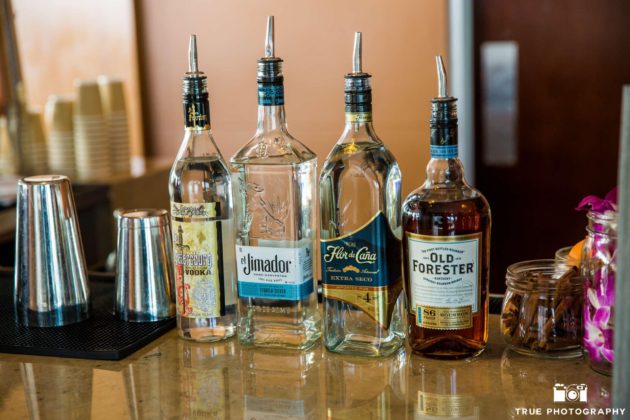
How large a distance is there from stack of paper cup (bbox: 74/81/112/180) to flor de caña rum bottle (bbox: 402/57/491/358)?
1921 mm

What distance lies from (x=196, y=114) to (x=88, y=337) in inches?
11.4

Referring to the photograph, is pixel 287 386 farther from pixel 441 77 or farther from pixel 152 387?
pixel 441 77

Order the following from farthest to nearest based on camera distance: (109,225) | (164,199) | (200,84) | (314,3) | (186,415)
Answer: (164,199)
(314,3)
(109,225)
(200,84)
(186,415)

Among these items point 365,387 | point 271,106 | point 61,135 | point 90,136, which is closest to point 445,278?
point 365,387

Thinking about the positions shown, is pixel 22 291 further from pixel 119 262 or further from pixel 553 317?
pixel 553 317

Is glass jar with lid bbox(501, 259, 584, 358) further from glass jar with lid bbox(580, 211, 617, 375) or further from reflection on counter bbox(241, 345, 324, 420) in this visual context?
reflection on counter bbox(241, 345, 324, 420)

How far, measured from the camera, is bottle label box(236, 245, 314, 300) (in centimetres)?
85

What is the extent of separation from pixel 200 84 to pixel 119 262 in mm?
251

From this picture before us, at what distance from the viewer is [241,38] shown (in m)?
2.76

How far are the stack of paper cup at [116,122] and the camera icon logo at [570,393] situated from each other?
212 centimetres

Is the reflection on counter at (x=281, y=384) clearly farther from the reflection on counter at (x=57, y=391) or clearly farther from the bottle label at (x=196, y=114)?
the bottle label at (x=196, y=114)

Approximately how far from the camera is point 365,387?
0.78 m

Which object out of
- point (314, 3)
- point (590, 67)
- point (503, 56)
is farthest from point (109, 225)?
point (590, 67)

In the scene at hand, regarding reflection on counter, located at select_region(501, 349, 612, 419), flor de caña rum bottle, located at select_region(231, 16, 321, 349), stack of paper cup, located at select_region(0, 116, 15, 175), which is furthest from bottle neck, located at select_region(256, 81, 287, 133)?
stack of paper cup, located at select_region(0, 116, 15, 175)
